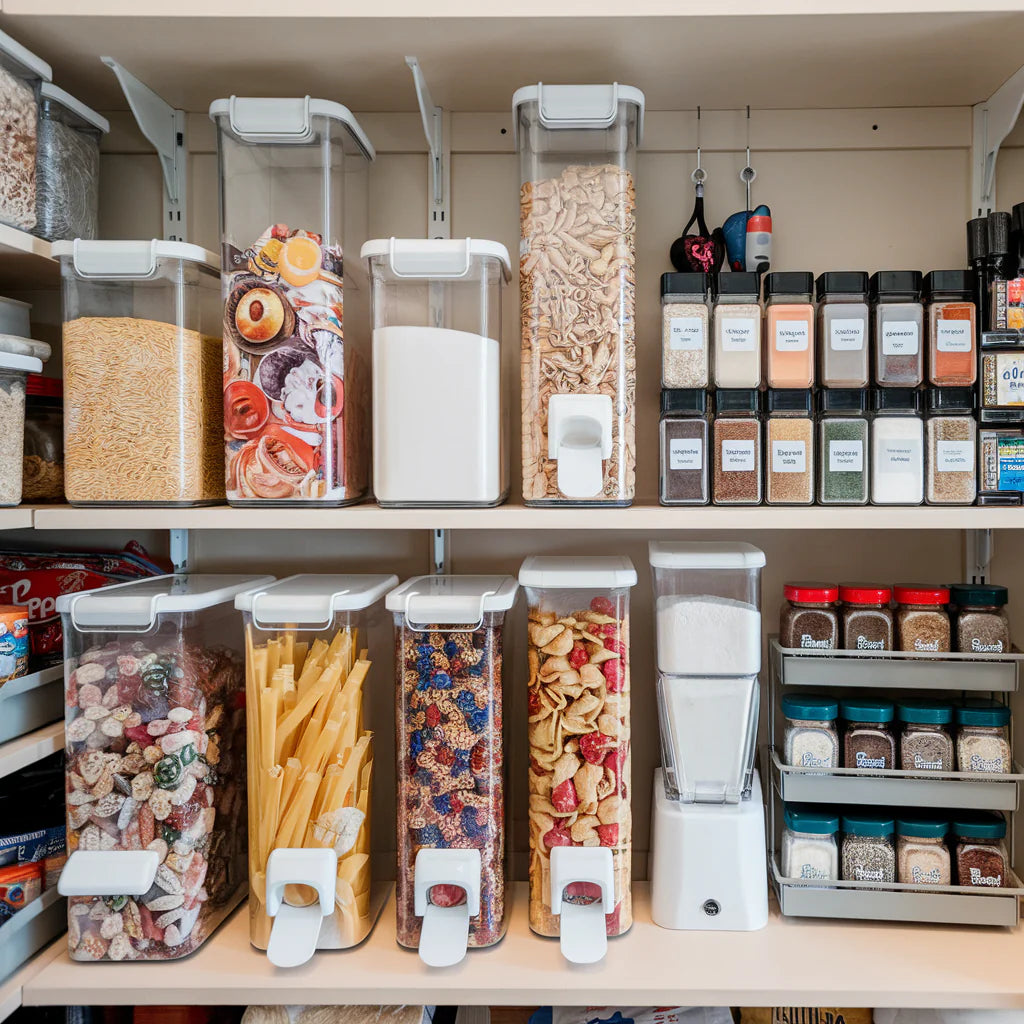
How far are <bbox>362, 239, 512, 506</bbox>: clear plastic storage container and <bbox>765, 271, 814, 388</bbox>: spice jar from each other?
0.36 m

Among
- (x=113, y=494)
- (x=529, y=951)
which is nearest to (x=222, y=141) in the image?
(x=113, y=494)

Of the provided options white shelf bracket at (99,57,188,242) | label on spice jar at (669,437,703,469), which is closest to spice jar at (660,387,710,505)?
label on spice jar at (669,437,703,469)

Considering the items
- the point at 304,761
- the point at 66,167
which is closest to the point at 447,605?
the point at 304,761

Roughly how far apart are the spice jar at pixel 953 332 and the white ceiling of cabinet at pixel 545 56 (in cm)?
31

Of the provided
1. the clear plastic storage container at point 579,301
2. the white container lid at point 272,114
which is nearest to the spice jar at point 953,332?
the clear plastic storage container at point 579,301

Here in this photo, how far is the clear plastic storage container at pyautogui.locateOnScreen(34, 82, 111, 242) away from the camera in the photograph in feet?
3.57

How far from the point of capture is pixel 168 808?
1005mm

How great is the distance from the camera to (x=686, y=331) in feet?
3.45

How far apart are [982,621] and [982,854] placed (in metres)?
0.31

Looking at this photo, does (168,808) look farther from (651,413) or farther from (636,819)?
(651,413)

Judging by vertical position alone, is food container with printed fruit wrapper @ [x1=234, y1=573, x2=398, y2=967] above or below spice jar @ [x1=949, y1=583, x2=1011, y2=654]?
below

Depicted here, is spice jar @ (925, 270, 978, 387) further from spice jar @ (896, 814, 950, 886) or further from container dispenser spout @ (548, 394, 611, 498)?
spice jar @ (896, 814, 950, 886)

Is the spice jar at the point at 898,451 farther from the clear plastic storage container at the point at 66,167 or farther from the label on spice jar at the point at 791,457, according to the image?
the clear plastic storage container at the point at 66,167

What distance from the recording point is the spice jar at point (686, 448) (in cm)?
105
